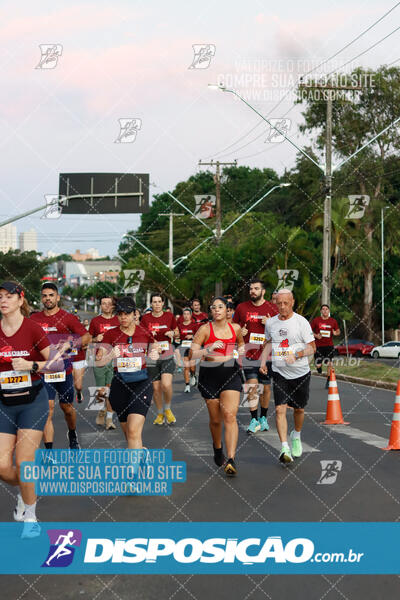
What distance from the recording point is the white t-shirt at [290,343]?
8391 millimetres

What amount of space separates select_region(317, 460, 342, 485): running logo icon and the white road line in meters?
1.36

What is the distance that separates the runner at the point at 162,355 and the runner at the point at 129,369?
3159 mm

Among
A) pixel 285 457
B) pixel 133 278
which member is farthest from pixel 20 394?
pixel 133 278

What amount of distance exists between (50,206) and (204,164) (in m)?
19.1

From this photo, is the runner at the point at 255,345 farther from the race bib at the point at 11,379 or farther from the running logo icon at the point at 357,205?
the running logo icon at the point at 357,205

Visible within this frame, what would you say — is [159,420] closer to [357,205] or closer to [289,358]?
[289,358]

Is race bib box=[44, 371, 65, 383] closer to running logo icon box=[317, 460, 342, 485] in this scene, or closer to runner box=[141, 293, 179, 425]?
Result: runner box=[141, 293, 179, 425]

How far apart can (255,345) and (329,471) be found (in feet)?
10.3

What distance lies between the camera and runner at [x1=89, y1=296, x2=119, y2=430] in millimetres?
10820

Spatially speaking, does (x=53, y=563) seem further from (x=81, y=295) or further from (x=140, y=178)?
(x=81, y=295)

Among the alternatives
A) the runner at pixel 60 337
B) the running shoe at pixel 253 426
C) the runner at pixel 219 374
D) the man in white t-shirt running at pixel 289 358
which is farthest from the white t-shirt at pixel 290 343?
the runner at pixel 60 337

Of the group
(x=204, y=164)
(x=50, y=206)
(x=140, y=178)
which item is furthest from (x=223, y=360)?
(x=204, y=164)

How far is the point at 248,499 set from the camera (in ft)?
21.5

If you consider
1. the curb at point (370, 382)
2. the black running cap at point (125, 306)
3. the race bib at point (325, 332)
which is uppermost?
the black running cap at point (125, 306)
